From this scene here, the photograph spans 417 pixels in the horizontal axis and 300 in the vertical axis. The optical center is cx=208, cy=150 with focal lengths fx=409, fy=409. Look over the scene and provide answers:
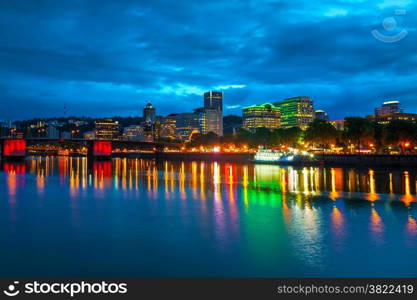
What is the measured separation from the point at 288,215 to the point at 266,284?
506 inches

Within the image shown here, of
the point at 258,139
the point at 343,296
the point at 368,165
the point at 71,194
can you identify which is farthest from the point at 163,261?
the point at 258,139

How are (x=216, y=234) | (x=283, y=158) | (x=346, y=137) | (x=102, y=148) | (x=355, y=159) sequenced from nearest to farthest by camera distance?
(x=216, y=234) < (x=355, y=159) < (x=346, y=137) < (x=283, y=158) < (x=102, y=148)

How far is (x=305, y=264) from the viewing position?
15594 mm

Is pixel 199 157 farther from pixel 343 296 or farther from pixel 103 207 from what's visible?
pixel 343 296

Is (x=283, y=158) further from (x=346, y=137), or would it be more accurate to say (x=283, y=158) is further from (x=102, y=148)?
(x=102, y=148)

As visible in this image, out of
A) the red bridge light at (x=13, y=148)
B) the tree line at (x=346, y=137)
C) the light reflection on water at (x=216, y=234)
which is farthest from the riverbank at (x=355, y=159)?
the red bridge light at (x=13, y=148)

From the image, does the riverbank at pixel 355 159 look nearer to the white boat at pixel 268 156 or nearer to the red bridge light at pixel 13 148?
the white boat at pixel 268 156

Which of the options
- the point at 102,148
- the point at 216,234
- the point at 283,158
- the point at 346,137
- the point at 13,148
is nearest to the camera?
the point at 216,234

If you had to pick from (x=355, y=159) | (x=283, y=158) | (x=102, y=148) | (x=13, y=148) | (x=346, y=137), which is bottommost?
(x=355, y=159)

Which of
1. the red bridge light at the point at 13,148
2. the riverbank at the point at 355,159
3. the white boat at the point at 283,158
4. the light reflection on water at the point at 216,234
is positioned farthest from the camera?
the red bridge light at the point at 13,148

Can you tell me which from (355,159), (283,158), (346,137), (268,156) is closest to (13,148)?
(268,156)

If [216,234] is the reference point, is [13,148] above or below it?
above

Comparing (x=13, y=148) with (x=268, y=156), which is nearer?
(x=268, y=156)

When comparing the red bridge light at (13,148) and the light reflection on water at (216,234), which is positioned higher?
the red bridge light at (13,148)
